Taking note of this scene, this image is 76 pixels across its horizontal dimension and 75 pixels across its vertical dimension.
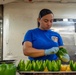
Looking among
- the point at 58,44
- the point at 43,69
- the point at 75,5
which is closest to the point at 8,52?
the point at 75,5

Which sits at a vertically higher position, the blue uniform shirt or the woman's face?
the woman's face

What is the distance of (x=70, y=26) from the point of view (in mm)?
3760

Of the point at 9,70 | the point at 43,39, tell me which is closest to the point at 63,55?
the point at 43,39

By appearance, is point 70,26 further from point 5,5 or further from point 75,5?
point 5,5

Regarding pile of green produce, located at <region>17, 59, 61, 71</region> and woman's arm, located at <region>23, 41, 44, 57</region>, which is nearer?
pile of green produce, located at <region>17, 59, 61, 71</region>

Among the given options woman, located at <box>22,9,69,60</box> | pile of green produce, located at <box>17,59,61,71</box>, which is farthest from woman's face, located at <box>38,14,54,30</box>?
pile of green produce, located at <box>17,59,61,71</box>

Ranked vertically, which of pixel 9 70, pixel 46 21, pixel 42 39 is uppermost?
pixel 46 21

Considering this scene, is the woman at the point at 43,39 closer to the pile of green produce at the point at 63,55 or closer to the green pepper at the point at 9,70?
the pile of green produce at the point at 63,55

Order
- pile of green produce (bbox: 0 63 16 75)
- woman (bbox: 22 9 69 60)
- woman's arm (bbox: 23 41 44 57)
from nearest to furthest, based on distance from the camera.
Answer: pile of green produce (bbox: 0 63 16 75)
woman's arm (bbox: 23 41 44 57)
woman (bbox: 22 9 69 60)

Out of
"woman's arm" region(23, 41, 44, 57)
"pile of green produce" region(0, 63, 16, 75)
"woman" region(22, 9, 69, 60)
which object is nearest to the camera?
"pile of green produce" region(0, 63, 16, 75)

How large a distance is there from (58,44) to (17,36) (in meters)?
2.10

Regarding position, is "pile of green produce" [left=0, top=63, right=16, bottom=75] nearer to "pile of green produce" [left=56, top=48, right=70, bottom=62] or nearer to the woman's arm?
the woman's arm

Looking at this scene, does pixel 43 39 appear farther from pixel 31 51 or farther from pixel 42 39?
pixel 31 51

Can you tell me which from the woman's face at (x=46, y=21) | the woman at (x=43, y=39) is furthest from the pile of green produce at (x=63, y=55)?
the woman's face at (x=46, y=21)
